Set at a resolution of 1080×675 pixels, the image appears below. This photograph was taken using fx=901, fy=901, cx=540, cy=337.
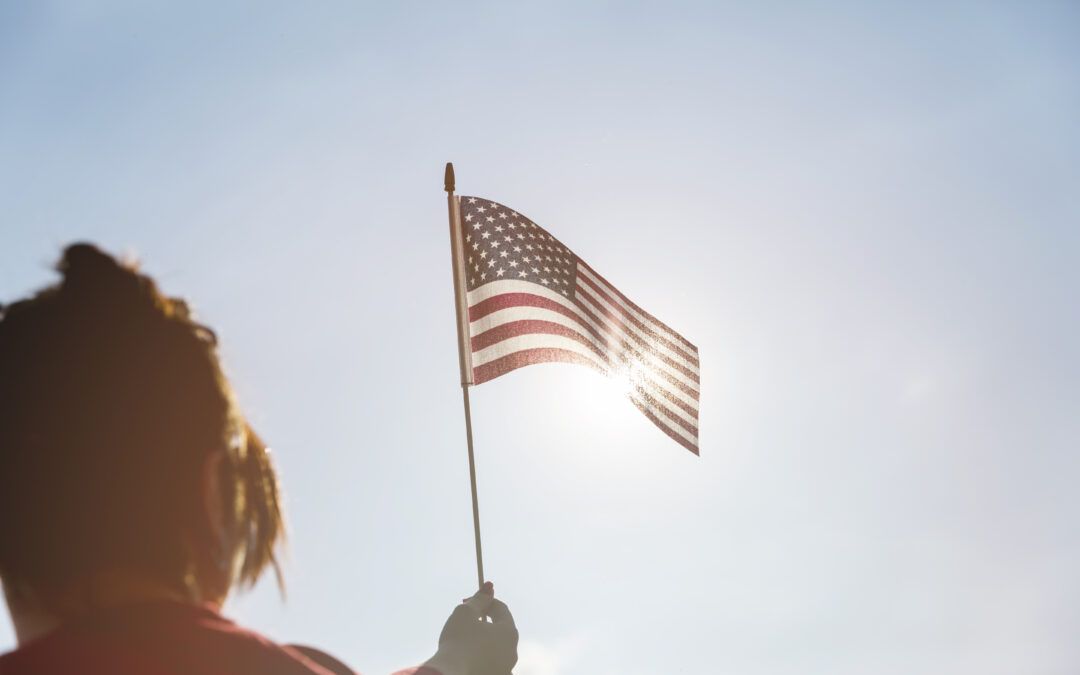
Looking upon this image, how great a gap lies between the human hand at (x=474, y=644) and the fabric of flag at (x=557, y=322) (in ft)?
12.3

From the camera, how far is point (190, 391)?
87.8 inches

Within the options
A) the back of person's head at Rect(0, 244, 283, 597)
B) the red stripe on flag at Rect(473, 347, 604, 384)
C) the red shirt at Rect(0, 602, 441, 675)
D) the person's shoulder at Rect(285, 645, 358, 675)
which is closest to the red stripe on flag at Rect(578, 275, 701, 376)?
the red stripe on flag at Rect(473, 347, 604, 384)

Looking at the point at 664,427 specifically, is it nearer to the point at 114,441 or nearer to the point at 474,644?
the point at 474,644

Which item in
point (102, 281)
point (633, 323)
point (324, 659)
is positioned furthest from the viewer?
point (633, 323)

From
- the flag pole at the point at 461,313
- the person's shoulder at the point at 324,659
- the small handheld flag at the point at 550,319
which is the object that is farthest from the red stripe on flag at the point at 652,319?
the person's shoulder at the point at 324,659

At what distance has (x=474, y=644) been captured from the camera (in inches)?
178

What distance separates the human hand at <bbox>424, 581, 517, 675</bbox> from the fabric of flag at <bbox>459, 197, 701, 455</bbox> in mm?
3763

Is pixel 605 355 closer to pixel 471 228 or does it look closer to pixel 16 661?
pixel 471 228

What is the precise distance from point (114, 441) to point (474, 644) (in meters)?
2.83

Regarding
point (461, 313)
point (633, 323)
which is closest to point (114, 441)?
point (461, 313)

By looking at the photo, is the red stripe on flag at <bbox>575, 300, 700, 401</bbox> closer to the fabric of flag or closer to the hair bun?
the fabric of flag

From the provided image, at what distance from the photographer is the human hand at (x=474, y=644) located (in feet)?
14.1

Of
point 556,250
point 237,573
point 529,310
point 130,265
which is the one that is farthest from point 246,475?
point 556,250

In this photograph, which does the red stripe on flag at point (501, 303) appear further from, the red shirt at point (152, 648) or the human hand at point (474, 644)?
the red shirt at point (152, 648)
